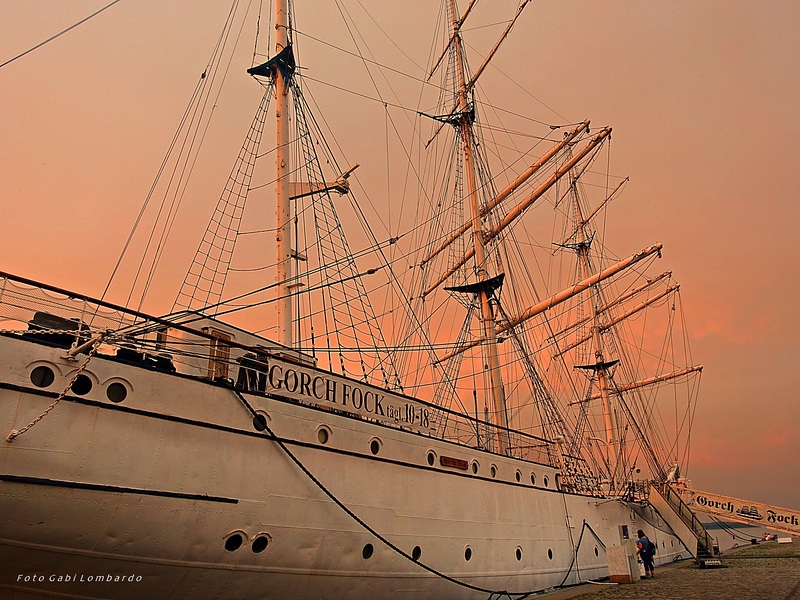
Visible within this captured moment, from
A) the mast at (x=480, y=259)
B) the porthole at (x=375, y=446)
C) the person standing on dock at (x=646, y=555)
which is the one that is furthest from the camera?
the mast at (x=480, y=259)

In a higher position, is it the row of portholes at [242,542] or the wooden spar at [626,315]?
the wooden spar at [626,315]

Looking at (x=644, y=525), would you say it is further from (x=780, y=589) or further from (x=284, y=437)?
(x=284, y=437)

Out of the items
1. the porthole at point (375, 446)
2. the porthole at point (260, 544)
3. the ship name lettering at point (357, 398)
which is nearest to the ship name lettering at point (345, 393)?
the ship name lettering at point (357, 398)

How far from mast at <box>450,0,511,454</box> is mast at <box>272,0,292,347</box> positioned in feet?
26.5

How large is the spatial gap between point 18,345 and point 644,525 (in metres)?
26.1

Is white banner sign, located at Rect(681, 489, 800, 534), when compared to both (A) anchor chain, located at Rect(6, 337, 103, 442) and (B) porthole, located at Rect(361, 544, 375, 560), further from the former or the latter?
(A) anchor chain, located at Rect(6, 337, 103, 442)

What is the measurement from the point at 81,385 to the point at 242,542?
318 cm

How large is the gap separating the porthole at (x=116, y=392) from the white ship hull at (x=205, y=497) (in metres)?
0.07

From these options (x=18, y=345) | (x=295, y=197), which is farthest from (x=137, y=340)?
(x=295, y=197)

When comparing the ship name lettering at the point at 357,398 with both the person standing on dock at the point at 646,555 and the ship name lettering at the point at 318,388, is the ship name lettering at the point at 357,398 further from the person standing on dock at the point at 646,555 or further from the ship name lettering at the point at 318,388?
the person standing on dock at the point at 646,555

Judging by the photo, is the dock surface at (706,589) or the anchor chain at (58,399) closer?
the anchor chain at (58,399)

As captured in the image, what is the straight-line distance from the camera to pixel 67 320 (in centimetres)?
700

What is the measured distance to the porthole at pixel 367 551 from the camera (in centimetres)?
923

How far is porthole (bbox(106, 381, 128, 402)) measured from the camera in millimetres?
6867
